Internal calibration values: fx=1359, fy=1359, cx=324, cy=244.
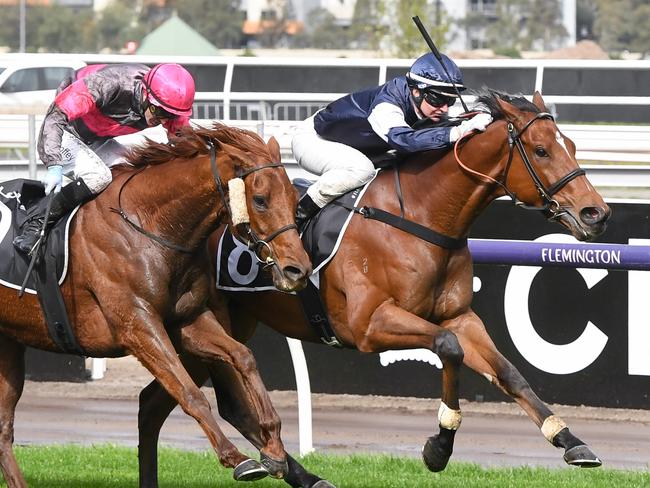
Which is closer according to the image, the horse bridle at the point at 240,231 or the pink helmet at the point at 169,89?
the horse bridle at the point at 240,231

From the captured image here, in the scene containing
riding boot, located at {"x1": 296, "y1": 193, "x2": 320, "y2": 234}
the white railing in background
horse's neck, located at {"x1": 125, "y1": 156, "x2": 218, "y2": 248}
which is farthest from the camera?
the white railing in background

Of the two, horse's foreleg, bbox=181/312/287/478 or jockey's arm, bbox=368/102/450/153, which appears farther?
jockey's arm, bbox=368/102/450/153

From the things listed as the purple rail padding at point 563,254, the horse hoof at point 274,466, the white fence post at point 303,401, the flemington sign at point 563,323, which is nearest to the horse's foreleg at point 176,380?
the horse hoof at point 274,466

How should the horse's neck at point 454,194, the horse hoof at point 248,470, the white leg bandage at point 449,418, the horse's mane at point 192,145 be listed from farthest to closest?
the horse's neck at point 454,194 < the white leg bandage at point 449,418 < the horse's mane at point 192,145 < the horse hoof at point 248,470

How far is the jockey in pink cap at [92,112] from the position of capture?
5.92 m

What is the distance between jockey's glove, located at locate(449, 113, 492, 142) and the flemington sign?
8.49 ft

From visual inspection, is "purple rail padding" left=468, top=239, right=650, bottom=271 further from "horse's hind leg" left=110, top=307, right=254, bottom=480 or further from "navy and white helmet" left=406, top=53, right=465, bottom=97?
"horse's hind leg" left=110, top=307, right=254, bottom=480

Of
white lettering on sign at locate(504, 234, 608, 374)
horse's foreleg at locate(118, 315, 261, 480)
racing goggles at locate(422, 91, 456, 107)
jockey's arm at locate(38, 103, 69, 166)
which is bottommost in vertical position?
white lettering on sign at locate(504, 234, 608, 374)

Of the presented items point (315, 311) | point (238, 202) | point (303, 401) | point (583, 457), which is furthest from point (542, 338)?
point (238, 202)

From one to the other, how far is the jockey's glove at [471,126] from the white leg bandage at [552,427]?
1.31m

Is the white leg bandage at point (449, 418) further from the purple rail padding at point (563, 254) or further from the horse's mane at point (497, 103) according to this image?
the purple rail padding at point (563, 254)

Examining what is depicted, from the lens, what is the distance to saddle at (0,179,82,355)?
591 cm

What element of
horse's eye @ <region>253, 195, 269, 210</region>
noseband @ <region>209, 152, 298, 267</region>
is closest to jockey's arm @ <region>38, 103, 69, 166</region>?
noseband @ <region>209, 152, 298, 267</region>

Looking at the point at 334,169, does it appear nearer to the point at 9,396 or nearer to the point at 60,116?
the point at 60,116
